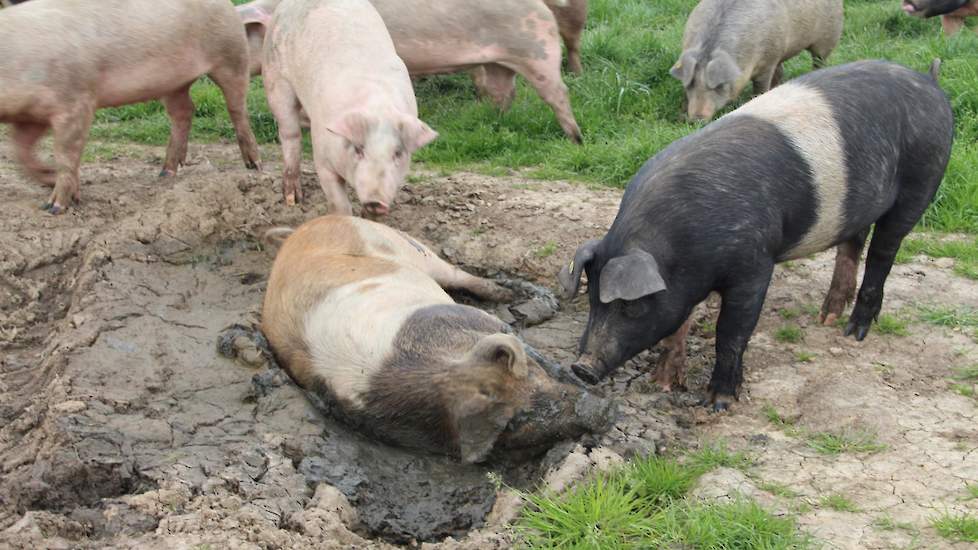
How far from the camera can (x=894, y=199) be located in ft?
15.1

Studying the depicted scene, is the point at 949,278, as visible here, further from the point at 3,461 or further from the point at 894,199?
the point at 3,461

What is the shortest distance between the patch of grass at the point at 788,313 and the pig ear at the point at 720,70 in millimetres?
3060

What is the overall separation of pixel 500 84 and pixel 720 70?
67.2 inches

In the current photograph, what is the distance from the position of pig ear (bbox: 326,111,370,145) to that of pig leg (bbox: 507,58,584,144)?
8.42 ft

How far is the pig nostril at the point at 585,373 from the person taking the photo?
12.9 ft

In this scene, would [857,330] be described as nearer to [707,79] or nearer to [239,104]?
[707,79]

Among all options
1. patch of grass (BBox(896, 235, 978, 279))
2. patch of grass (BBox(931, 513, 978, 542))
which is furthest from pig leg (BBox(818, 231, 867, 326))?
patch of grass (BBox(931, 513, 978, 542))

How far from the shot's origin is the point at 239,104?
6.96 m

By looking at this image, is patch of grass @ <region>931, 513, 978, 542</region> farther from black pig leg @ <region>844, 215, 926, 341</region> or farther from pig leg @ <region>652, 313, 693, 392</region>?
black pig leg @ <region>844, 215, 926, 341</region>

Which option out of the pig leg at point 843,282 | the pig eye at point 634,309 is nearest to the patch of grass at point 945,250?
the pig leg at point 843,282

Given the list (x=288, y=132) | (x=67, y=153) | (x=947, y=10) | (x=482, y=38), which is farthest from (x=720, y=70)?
(x=67, y=153)

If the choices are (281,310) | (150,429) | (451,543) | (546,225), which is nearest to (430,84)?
(546,225)

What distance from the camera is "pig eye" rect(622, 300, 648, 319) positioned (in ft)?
12.8

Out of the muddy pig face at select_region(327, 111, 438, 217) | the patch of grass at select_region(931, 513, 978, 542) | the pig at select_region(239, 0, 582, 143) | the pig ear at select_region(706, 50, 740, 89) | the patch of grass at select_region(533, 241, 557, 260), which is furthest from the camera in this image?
the pig ear at select_region(706, 50, 740, 89)
